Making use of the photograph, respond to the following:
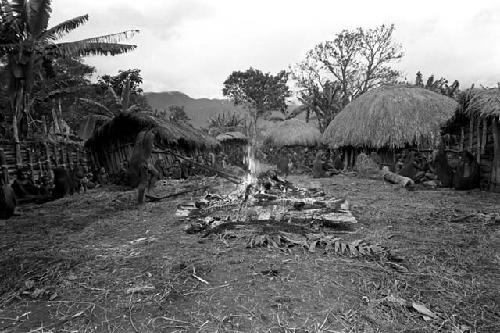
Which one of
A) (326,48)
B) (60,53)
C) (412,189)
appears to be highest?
(326,48)

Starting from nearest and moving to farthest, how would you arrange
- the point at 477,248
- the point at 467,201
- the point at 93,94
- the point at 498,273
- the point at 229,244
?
the point at 498,273
the point at 477,248
the point at 229,244
the point at 467,201
the point at 93,94

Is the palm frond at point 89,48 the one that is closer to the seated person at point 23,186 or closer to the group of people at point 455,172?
the seated person at point 23,186

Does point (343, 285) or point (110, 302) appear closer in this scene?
point (110, 302)

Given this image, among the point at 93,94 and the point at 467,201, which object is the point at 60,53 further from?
the point at 93,94

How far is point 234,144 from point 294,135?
6.90 metres

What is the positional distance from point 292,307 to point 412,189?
8251 mm

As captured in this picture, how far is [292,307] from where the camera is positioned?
2.53m

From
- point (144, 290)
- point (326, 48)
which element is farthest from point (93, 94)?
point (144, 290)

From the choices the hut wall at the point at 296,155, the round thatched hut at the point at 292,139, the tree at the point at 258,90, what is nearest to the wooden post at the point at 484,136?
the hut wall at the point at 296,155

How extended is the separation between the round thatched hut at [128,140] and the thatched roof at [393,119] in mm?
7815

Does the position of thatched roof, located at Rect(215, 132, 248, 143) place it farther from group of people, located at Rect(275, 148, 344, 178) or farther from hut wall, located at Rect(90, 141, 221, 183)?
hut wall, located at Rect(90, 141, 221, 183)

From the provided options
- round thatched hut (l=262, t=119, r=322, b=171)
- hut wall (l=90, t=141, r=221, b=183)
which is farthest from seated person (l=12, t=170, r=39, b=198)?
round thatched hut (l=262, t=119, r=322, b=171)

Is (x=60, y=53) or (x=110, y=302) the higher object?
(x=60, y=53)

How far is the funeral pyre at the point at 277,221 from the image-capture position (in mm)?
3941
